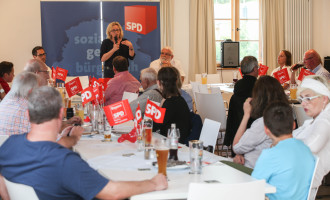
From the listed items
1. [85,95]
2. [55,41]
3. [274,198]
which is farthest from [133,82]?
[274,198]

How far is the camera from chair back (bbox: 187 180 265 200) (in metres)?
2.08

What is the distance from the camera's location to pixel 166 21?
1080 cm

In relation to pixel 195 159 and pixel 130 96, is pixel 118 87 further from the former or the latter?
pixel 195 159

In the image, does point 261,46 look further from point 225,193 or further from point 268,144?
point 225,193

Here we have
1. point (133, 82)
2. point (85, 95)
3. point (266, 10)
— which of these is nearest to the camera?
point (85, 95)

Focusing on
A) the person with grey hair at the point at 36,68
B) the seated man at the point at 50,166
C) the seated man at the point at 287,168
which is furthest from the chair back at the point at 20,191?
the person with grey hair at the point at 36,68

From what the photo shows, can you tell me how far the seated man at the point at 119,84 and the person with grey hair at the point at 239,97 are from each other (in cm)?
160

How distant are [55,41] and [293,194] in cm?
639

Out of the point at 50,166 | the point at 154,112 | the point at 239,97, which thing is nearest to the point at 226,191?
the point at 50,166

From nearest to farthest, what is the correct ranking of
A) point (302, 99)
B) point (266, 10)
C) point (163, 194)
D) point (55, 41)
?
point (163, 194), point (302, 99), point (55, 41), point (266, 10)

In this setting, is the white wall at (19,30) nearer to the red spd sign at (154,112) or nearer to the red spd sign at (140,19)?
the red spd sign at (140,19)

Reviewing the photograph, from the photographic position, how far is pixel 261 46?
11.9m

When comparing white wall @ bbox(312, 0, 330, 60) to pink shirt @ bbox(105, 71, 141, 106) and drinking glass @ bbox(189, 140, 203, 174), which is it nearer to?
pink shirt @ bbox(105, 71, 141, 106)

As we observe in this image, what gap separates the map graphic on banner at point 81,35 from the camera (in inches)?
323
